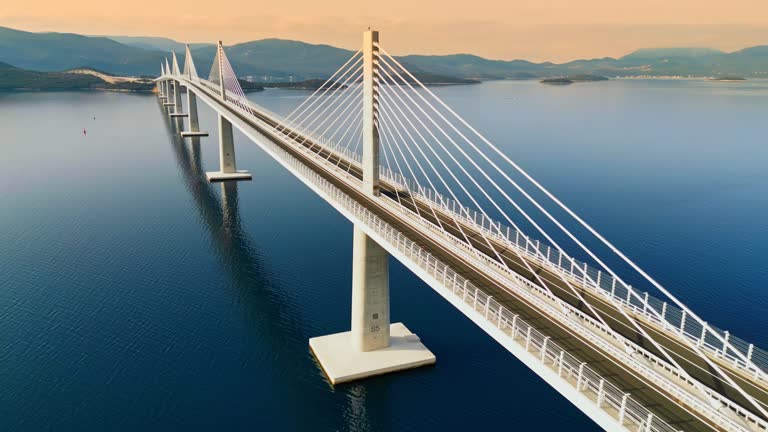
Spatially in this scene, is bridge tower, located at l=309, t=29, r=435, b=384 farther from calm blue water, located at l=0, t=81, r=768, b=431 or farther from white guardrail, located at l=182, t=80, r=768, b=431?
white guardrail, located at l=182, t=80, r=768, b=431

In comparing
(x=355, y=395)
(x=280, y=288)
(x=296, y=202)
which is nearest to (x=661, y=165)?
(x=296, y=202)

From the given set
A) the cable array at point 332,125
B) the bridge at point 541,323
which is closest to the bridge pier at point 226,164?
the cable array at point 332,125

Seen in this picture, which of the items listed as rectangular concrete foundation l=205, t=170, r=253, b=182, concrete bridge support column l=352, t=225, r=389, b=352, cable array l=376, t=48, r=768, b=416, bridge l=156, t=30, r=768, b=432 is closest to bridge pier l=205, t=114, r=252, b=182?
rectangular concrete foundation l=205, t=170, r=253, b=182

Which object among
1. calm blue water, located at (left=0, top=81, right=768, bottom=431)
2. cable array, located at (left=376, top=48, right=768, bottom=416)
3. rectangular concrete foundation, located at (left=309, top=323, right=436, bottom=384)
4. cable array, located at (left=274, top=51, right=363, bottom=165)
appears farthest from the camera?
cable array, located at (left=274, top=51, right=363, bottom=165)

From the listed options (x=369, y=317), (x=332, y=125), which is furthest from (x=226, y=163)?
(x=369, y=317)

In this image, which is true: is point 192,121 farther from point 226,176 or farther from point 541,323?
point 541,323

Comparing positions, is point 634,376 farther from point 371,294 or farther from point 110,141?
point 110,141

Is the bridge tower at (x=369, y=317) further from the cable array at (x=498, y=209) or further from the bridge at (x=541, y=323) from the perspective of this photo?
the cable array at (x=498, y=209)
